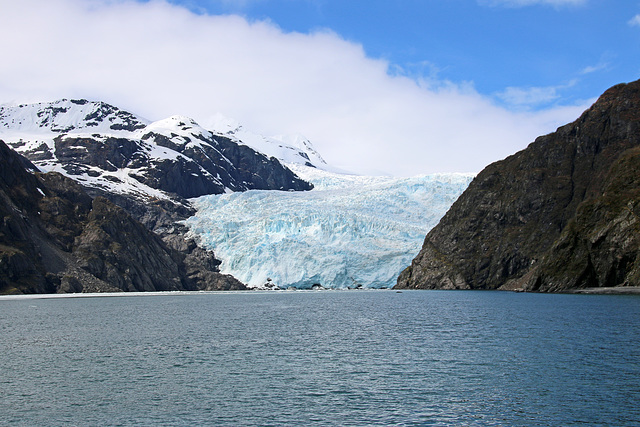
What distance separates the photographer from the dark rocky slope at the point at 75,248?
11612cm

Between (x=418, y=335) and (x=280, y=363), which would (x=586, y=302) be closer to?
(x=418, y=335)

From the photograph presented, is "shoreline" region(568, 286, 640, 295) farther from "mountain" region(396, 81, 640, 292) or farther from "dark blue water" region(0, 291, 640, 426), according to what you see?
"dark blue water" region(0, 291, 640, 426)

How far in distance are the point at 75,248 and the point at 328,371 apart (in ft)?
348

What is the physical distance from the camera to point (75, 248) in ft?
427

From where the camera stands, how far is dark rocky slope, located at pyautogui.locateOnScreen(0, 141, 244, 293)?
116 meters

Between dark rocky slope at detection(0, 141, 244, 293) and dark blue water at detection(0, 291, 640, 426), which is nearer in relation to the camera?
dark blue water at detection(0, 291, 640, 426)

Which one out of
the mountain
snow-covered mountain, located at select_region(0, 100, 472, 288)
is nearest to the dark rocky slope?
snow-covered mountain, located at select_region(0, 100, 472, 288)

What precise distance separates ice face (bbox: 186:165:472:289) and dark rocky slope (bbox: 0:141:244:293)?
8078 mm

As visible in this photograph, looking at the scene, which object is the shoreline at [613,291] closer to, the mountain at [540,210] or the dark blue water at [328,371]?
the mountain at [540,210]

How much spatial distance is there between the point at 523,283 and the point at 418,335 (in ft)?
229

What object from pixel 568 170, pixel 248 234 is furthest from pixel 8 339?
pixel 568 170

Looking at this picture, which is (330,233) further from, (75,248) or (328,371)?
(328,371)

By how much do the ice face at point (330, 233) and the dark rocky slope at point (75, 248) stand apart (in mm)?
8078

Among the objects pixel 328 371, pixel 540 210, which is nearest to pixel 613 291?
pixel 540 210
